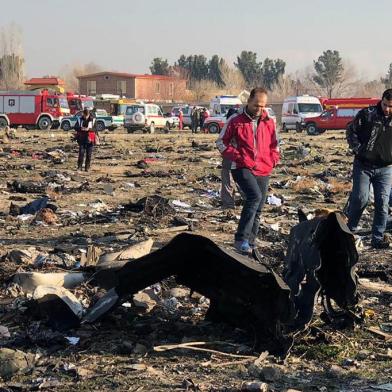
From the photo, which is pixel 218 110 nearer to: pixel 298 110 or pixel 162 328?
pixel 298 110

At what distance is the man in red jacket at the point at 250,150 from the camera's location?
7.39m

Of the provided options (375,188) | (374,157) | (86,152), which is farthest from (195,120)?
(374,157)

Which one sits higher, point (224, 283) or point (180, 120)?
point (224, 283)

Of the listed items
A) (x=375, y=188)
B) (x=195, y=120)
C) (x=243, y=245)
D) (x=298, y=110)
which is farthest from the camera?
(x=298, y=110)

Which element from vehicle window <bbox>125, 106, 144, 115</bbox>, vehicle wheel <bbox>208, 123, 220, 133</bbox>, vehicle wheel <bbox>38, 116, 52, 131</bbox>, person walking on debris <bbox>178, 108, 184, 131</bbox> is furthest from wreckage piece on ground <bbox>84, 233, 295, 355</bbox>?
person walking on debris <bbox>178, 108, 184, 131</bbox>

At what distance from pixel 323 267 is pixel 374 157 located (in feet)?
11.2

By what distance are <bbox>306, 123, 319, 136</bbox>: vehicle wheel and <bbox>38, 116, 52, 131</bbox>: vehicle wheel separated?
1579 centimetres

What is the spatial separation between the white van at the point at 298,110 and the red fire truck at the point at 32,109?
1393 cm

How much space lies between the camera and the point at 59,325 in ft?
16.3

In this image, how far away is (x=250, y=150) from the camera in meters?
7.45

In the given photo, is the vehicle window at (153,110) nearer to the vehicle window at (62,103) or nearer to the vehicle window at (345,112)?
the vehicle window at (62,103)

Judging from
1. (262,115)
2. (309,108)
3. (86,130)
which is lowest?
(309,108)

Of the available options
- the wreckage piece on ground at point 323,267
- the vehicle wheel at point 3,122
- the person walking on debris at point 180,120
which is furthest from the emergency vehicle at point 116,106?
the wreckage piece on ground at point 323,267

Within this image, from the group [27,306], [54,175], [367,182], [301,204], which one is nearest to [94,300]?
[27,306]
